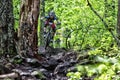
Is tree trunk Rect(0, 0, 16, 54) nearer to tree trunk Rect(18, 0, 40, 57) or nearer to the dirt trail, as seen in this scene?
the dirt trail

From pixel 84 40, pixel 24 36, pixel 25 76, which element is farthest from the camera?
pixel 84 40

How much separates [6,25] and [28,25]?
147 centimetres

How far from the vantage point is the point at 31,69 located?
9359 mm

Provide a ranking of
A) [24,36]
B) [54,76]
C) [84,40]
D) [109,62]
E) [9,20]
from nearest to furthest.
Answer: [109,62] < [54,76] < [9,20] < [24,36] < [84,40]

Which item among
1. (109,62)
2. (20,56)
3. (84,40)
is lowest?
(84,40)

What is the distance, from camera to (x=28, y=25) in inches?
444

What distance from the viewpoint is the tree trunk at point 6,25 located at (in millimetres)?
9776

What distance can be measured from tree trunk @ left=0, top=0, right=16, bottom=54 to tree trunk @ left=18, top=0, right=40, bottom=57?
1117 millimetres

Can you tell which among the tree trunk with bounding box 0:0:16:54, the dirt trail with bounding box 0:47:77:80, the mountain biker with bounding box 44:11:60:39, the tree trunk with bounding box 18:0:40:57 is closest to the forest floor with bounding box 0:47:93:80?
the dirt trail with bounding box 0:47:77:80

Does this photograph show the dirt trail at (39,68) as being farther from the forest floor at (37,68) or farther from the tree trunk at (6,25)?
the tree trunk at (6,25)

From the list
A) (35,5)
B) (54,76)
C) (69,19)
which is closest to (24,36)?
(35,5)

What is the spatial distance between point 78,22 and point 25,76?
380 inches

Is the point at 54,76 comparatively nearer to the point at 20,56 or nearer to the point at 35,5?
the point at 20,56

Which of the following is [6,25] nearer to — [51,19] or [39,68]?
[39,68]
